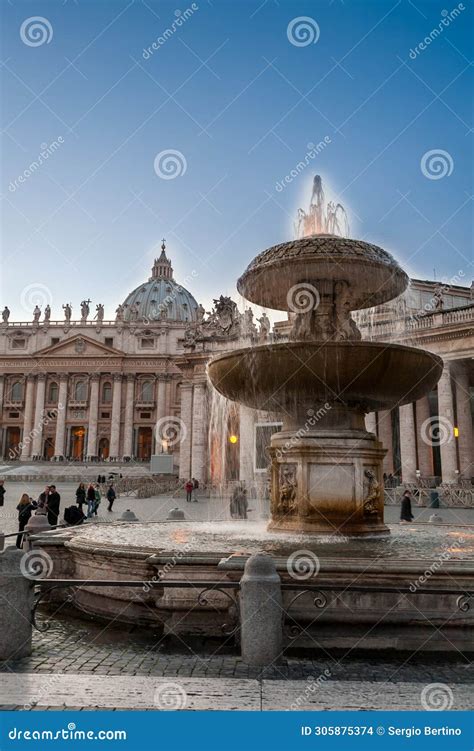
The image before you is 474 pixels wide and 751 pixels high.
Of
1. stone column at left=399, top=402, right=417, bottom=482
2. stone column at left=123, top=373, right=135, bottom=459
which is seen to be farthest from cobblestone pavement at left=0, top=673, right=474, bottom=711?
stone column at left=123, top=373, right=135, bottom=459

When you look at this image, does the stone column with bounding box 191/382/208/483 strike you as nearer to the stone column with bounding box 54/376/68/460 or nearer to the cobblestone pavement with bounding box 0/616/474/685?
the stone column with bounding box 54/376/68/460

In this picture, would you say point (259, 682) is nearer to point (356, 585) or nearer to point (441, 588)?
point (356, 585)

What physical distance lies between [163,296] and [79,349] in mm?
43821

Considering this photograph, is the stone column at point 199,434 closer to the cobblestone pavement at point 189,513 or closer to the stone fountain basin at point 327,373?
the cobblestone pavement at point 189,513

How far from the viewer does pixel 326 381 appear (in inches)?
381

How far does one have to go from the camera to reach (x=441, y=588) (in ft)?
20.7

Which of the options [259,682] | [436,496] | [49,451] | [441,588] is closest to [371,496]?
[441,588]

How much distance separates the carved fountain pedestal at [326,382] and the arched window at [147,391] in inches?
3401

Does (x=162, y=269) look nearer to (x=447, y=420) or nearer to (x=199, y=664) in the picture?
(x=447, y=420)

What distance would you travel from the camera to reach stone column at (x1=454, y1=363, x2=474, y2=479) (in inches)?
1571

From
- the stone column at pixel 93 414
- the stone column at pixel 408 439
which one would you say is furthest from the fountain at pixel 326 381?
the stone column at pixel 93 414

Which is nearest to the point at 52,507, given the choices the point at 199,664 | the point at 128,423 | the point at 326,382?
Result: the point at 326,382

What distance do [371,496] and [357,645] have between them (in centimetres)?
360

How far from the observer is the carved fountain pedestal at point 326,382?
30.9 ft
